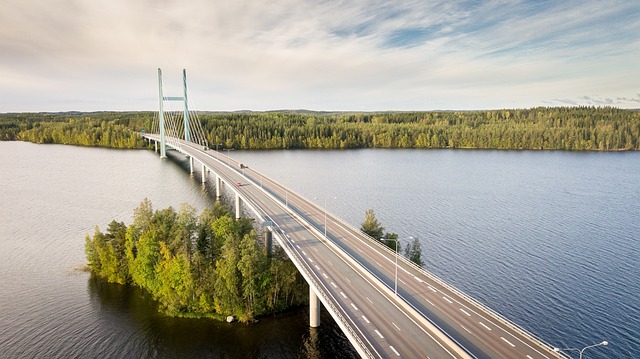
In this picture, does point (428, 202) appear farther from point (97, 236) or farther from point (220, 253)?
point (97, 236)

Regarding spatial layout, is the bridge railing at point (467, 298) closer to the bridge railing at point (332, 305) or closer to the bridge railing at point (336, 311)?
the bridge railing at point (336, 311)

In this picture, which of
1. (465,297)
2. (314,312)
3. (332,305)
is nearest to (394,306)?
(332,305)

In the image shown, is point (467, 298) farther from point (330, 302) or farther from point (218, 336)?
point (218, 336)

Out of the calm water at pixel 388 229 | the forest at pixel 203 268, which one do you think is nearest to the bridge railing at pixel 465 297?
the calm water at pixel 388 229

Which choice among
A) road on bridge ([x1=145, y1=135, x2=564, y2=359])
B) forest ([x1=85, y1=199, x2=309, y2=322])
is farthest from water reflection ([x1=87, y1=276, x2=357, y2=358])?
road on bridge ([x1=145, y1=135, x2=564, y2=359])

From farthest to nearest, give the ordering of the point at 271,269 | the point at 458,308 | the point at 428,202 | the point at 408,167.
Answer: the point at 408,167 < the point at 428,202 < the point at 271,269 < the point at 458,308

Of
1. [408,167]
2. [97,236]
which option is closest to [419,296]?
[97,236]
